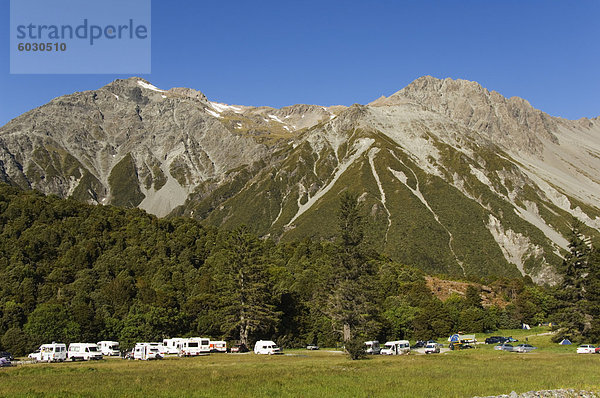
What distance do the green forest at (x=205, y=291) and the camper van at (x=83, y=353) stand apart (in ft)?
40.0

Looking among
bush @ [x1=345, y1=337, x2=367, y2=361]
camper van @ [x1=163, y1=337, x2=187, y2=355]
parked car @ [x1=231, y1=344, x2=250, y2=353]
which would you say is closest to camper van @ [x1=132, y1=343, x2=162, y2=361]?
camper van @ [x1=163, y1=337, x2=187, y2=355]

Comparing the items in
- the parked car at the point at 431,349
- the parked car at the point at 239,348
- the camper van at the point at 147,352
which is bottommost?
the parked car at the point at 431,349

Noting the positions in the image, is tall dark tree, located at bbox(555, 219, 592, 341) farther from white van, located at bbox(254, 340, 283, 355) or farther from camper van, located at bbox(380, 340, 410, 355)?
white van, located at bbox(254, 340, 283, 355)

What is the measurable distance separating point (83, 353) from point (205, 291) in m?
37.9

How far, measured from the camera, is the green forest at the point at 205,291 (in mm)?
82125

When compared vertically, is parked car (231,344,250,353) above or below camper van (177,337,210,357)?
below

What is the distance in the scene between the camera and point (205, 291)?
104 meters

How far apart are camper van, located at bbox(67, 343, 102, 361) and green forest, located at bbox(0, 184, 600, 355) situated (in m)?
12.2

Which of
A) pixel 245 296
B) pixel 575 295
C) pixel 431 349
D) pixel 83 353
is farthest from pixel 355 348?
pixel 575 295

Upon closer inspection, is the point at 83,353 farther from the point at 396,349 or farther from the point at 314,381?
the point at 396,349

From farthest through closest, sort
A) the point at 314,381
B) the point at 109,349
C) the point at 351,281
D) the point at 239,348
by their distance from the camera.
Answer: the point at 239,348 < the point at 351,281 < the point at 109,349 < the point at 314,381

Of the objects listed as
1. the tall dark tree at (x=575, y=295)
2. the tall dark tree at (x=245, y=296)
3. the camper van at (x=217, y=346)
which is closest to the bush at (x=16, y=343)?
the camper van at (x=217, y=346)

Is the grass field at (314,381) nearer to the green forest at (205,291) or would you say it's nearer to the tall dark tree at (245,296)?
the green forest at (205,291)

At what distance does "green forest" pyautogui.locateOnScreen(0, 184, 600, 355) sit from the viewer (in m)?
82.1
